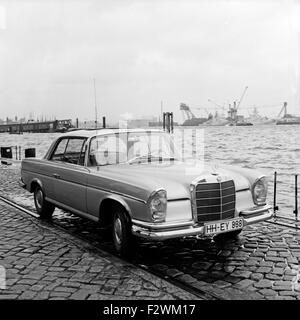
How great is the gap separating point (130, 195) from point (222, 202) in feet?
3.76

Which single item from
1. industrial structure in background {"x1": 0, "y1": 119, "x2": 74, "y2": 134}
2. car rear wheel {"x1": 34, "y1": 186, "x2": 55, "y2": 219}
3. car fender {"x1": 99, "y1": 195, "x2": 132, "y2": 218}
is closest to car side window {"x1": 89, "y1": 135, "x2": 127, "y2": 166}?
car fender {"x1": 99, "y1": 195, "x2": 132, "y2": 218}

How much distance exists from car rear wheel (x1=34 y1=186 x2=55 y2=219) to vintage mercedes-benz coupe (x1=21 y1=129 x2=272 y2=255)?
A: 144 mm

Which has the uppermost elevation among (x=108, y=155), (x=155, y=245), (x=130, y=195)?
(x=108, y=155)

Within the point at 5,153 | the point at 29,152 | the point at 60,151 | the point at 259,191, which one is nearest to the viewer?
the point at 259,191

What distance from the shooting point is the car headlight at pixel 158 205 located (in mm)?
4602

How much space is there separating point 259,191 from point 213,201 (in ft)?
3.19

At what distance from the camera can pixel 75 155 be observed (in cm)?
663

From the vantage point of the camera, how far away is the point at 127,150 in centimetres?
604

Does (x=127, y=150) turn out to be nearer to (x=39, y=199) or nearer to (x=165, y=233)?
(x=165, y=233)

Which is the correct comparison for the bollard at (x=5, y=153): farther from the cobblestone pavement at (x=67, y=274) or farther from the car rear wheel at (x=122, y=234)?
the car rear wheel at (x=122, y=234)

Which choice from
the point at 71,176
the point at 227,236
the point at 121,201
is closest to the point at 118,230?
the point at 121,201

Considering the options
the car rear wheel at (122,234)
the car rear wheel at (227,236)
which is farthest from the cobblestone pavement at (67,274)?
the car rear wheel at (227,236)

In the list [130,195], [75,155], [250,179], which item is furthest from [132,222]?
[75,155]

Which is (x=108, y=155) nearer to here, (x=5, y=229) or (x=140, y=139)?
(x=140, y=139)
